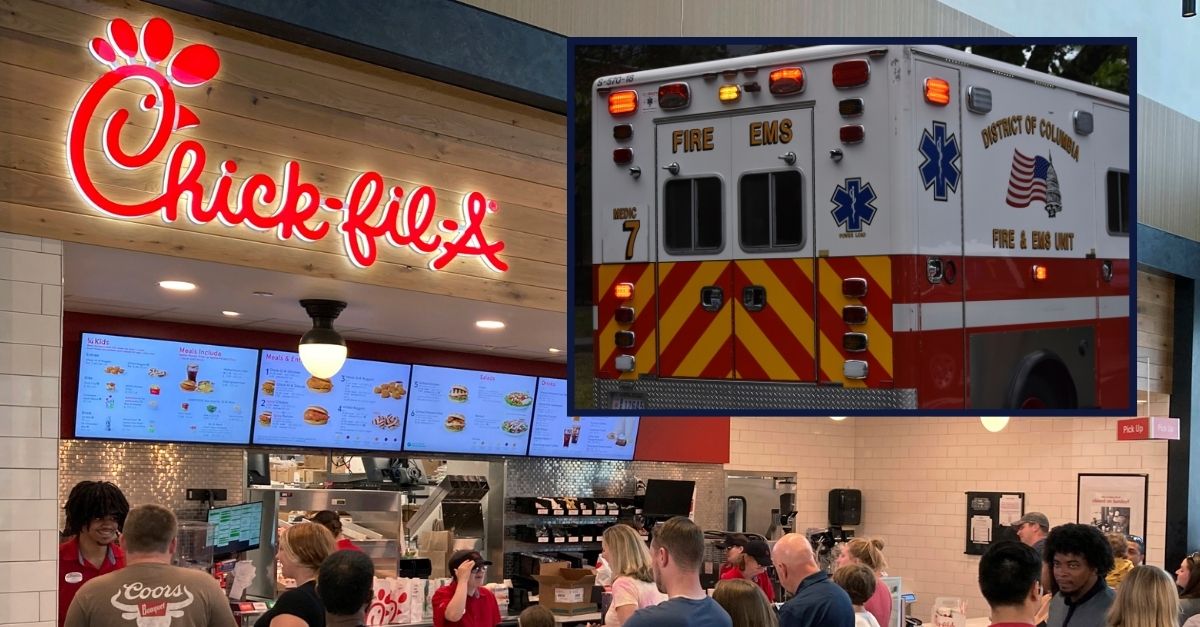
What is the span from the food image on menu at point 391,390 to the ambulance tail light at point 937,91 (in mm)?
6590

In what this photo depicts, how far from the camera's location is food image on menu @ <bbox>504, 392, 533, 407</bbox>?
10398 millimetres

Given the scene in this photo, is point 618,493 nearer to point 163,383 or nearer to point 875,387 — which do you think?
point 163,383

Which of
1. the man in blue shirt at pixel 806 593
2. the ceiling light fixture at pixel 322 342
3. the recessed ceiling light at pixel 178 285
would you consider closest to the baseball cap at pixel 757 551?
the man in blue shirt at pixel 806 593

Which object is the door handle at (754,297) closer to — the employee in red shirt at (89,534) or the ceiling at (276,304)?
the ceiling at (276,304)

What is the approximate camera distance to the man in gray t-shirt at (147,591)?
4125 mm

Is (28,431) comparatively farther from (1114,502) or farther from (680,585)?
(1114,502)

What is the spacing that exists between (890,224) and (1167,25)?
9094 mm

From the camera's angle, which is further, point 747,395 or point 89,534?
point 89,534

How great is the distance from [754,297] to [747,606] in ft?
4.56

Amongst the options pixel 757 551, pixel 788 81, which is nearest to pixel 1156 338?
pixel 757 551

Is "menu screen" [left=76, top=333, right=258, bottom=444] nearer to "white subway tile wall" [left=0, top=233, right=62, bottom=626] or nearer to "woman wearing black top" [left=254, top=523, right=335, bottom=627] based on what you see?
"white subway tile wall" [left=0, top=233, right=62, bottom=626]

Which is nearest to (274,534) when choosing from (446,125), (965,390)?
(446,125)

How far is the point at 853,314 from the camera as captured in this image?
3477mm

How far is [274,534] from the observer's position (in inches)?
325
